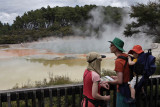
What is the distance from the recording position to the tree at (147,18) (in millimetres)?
9812

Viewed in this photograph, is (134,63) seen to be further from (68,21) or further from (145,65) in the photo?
(68,21)

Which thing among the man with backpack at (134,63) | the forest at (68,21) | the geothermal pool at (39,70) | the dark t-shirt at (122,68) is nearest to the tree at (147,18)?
the forest at (68,21)

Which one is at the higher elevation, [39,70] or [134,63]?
[134,63]

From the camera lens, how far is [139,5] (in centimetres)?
1098

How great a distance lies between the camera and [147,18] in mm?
10141

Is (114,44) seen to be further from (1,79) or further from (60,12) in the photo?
(60,12)

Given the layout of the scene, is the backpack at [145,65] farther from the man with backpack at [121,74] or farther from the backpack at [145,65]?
the man with backpack at [121,74]

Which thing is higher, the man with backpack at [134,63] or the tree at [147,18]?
the tree at [147,18]

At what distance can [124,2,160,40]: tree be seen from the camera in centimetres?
981

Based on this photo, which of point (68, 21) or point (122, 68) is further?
point (68, 21)

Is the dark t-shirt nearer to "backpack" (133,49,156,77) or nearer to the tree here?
"backpack" (133,49,156,77)

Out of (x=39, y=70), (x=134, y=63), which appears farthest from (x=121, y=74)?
(x=39, y=70)

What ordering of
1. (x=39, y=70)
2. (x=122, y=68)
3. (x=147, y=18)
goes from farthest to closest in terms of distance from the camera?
1. (x=147, y=18)
2. (x=39, y=70)
3. (x=122, y=68)

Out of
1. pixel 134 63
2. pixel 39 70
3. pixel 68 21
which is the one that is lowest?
pixel 39 70
